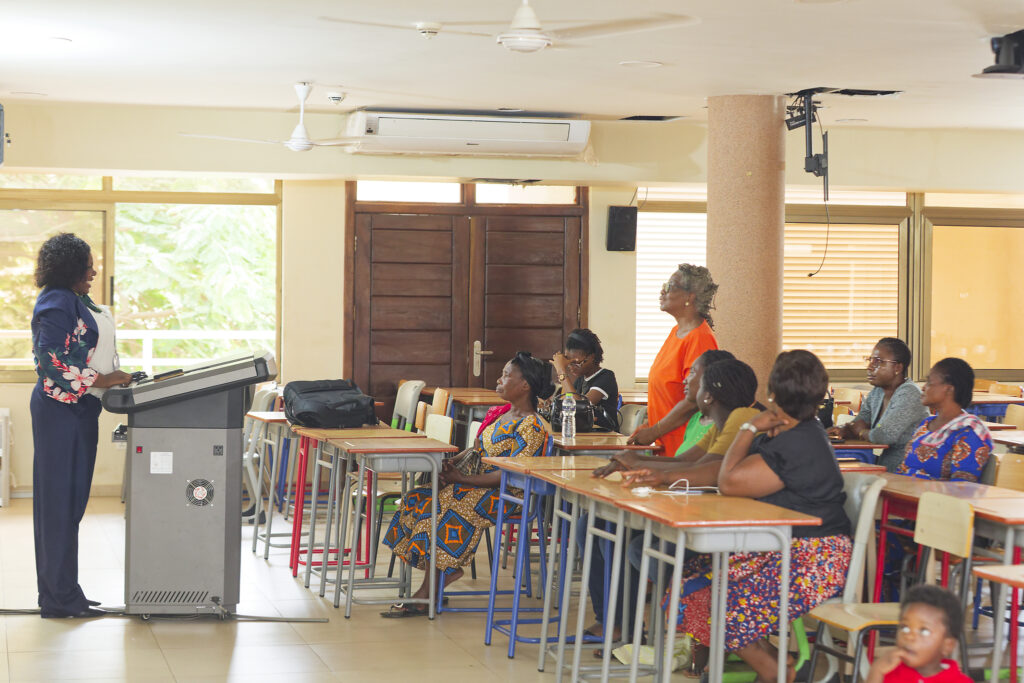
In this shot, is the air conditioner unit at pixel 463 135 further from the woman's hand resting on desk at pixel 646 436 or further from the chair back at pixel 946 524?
the chair back at pixel 946 524

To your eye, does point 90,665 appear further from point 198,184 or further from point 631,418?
point 198,184

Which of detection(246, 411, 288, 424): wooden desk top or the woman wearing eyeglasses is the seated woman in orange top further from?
detection(246, 411, 288, 424): wooden desk top

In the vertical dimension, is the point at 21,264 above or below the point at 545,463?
above

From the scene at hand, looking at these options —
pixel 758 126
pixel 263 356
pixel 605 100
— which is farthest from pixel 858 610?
pixel 605 100

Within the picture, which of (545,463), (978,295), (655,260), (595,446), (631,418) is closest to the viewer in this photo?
(545,463)

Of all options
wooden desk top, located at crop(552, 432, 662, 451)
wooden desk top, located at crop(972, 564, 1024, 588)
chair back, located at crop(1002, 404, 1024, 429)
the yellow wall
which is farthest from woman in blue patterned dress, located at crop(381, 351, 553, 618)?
the yellow wall

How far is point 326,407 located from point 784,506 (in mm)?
3066

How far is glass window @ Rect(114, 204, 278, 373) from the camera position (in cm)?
972

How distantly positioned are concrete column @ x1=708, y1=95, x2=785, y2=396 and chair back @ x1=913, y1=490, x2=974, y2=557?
11.5 ft

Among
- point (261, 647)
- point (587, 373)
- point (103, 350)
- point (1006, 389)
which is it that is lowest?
point (261, 647)

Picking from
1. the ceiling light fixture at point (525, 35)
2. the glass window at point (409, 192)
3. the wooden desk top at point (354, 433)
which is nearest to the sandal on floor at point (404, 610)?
the wooden desk top at point (354, 433)

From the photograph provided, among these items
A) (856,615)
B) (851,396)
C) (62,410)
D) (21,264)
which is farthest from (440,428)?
(21,264)

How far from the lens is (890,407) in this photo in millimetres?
6176

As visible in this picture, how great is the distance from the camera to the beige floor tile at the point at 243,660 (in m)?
4.80
